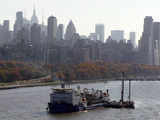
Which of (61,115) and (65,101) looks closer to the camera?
(61,115)

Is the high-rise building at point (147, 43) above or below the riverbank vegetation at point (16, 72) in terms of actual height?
above

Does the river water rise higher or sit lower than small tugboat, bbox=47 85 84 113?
lower

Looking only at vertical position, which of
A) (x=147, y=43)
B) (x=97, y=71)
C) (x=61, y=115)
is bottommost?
(x=61, y=115)

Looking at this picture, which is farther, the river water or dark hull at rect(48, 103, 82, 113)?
dark hull at rect(48, 103, 82, 113)

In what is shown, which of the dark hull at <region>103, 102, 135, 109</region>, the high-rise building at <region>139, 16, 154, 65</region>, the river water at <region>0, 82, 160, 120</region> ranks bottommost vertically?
the river water at <region>0, 82, 160, 120</region>

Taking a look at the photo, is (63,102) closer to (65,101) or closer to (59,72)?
(65,101)

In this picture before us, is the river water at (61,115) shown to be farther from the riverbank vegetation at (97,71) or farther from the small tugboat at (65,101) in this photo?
the riverbank vegetation at (97,71)

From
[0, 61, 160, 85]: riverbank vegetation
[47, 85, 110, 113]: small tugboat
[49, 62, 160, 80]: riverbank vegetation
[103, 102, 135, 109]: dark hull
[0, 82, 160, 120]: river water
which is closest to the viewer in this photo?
[0, 82, 160, 120]: river water

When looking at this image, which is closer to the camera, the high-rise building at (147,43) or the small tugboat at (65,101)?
the small tugboat at (65,101)

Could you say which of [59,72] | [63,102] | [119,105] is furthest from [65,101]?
[59,72]

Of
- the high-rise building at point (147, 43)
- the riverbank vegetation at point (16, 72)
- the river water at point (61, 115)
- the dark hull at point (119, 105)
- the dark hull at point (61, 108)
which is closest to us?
the river water at point (61, 115)

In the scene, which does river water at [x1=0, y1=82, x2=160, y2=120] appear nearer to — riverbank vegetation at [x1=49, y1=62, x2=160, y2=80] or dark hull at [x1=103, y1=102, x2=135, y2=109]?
dark hull at [x1=103, y1=102, x2=135, y2=109]

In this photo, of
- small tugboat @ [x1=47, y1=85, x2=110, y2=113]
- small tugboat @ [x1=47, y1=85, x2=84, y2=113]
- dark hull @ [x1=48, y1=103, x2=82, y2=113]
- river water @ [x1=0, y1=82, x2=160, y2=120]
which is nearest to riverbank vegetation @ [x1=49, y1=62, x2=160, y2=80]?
river water @ [x1=0, y1=82, x2=160, y2=120]

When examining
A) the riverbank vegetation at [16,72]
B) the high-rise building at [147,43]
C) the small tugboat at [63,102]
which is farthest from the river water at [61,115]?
the high-rise building at [147,43]
